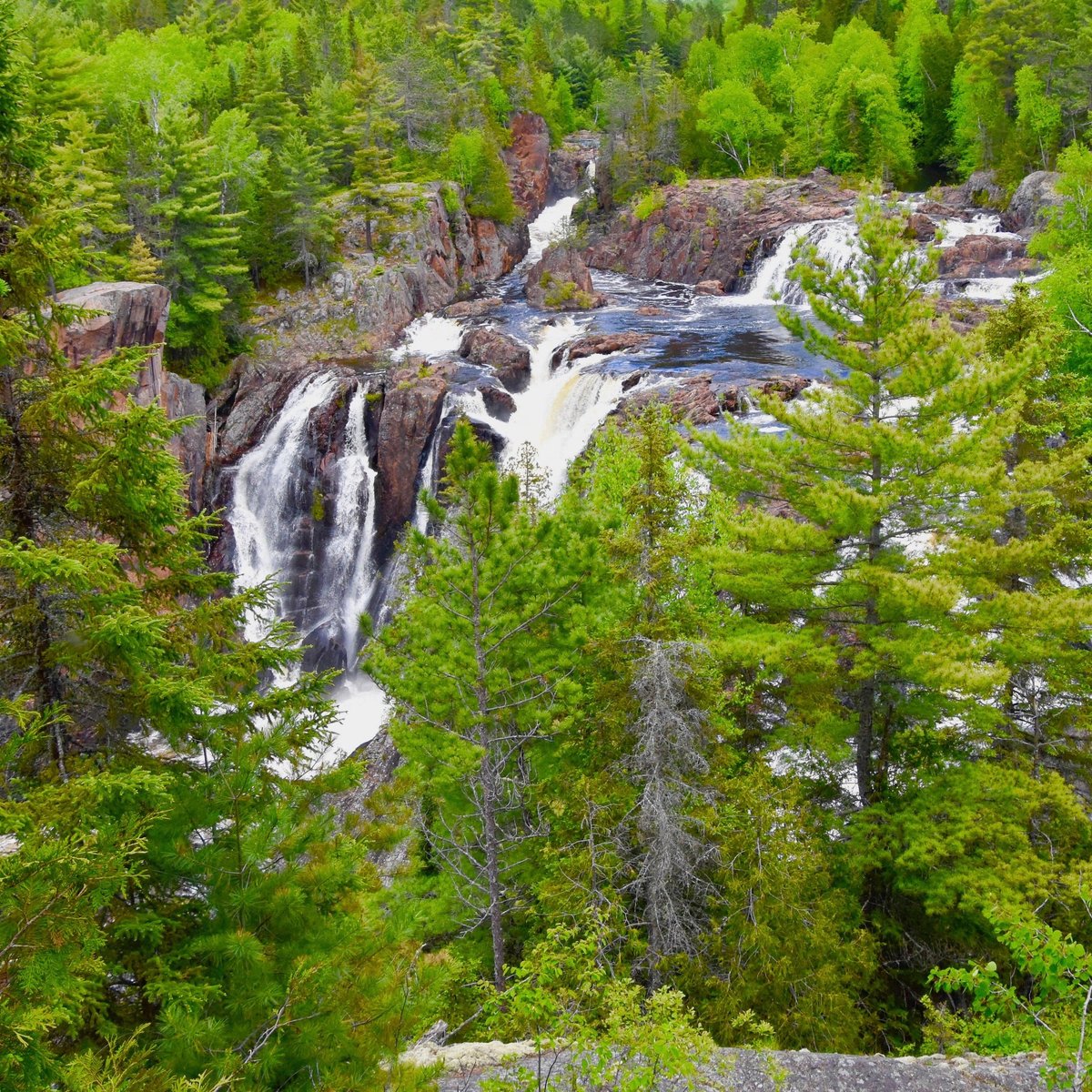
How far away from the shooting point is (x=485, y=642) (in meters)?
9.98

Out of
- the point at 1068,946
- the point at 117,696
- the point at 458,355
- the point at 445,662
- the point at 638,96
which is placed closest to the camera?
the point at 1068,946

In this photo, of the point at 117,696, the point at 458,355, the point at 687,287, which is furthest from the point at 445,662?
the point at 687,287

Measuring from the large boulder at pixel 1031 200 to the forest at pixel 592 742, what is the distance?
20146 mm

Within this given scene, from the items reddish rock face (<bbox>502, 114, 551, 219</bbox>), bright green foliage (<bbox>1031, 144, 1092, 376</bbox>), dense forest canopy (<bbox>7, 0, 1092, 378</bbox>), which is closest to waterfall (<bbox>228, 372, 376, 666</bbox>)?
dense forest canopy (<bbox>7, 0, 1092, 378</bbox>)

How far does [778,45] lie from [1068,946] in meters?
78.6

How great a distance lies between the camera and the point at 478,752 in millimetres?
→ 9281

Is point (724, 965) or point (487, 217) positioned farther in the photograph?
point (487, 217)

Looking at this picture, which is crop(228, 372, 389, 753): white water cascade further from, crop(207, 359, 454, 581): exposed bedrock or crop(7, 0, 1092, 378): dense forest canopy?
crop(7, 0, 1092, 378): dense forest canopy

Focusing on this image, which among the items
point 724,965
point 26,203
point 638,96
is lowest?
point 724,965

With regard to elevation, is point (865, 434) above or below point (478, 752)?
above

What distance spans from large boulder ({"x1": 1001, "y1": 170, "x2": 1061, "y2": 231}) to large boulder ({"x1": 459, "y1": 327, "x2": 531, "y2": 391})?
85.8 feet

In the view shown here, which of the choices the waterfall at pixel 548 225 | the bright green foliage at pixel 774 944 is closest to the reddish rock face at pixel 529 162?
the waterfall at pixel 548 225

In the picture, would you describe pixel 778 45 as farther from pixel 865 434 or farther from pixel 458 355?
pixel 865 434

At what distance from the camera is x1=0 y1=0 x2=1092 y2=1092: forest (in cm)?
472
